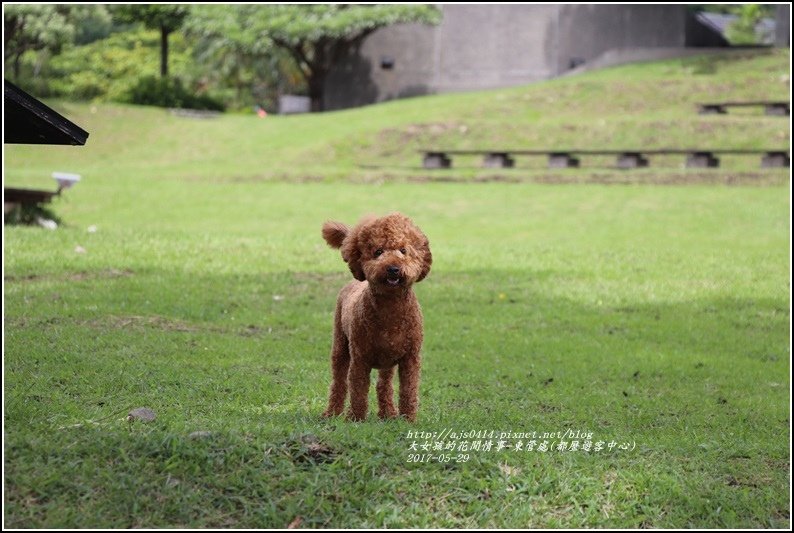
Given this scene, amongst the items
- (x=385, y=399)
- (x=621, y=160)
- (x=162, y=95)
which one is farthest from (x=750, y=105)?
(x=385, y=399)

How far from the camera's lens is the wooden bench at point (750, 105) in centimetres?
2621

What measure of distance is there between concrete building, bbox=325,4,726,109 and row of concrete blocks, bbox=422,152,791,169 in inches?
678

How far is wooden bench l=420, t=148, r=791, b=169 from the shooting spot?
22.1 m

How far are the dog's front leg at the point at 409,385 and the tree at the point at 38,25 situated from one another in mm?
30598

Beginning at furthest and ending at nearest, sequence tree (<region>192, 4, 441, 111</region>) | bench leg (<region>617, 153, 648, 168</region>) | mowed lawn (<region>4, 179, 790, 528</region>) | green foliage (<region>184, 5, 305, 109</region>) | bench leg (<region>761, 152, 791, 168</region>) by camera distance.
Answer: green foliage (<region>184, 5, 305, 109</region>), tree (<region>192, 4, 441, 111</region>), bench leg (<region>617, 153, 648, 168</region>), bench leg (<region>761, 152, 791, 168</region>), mowed lawn (<region>4, 179, 790, 528</region>)

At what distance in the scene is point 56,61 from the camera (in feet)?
164

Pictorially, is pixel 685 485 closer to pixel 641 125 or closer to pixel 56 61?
pixel 641 125

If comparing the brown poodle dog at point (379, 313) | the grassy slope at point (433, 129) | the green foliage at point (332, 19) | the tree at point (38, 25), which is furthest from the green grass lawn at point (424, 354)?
the green foliage at point (332, 19)

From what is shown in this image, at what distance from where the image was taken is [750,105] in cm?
2619

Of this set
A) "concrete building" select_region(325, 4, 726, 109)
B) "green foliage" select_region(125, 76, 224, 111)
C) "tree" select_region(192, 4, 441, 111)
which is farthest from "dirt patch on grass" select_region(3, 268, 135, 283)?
"concrete building" select_region(325, 4, 726, 109)

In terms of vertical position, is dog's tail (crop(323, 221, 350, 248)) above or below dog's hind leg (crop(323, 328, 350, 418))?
above

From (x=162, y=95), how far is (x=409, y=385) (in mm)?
34322

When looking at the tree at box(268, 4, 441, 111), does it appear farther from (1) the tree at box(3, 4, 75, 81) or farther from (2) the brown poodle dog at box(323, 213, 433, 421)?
(2) the brown poodle dog at box(323, 213, 433, 421)

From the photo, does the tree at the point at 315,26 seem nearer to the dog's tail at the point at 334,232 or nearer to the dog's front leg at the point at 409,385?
the dog's tail at the point at 334,232
